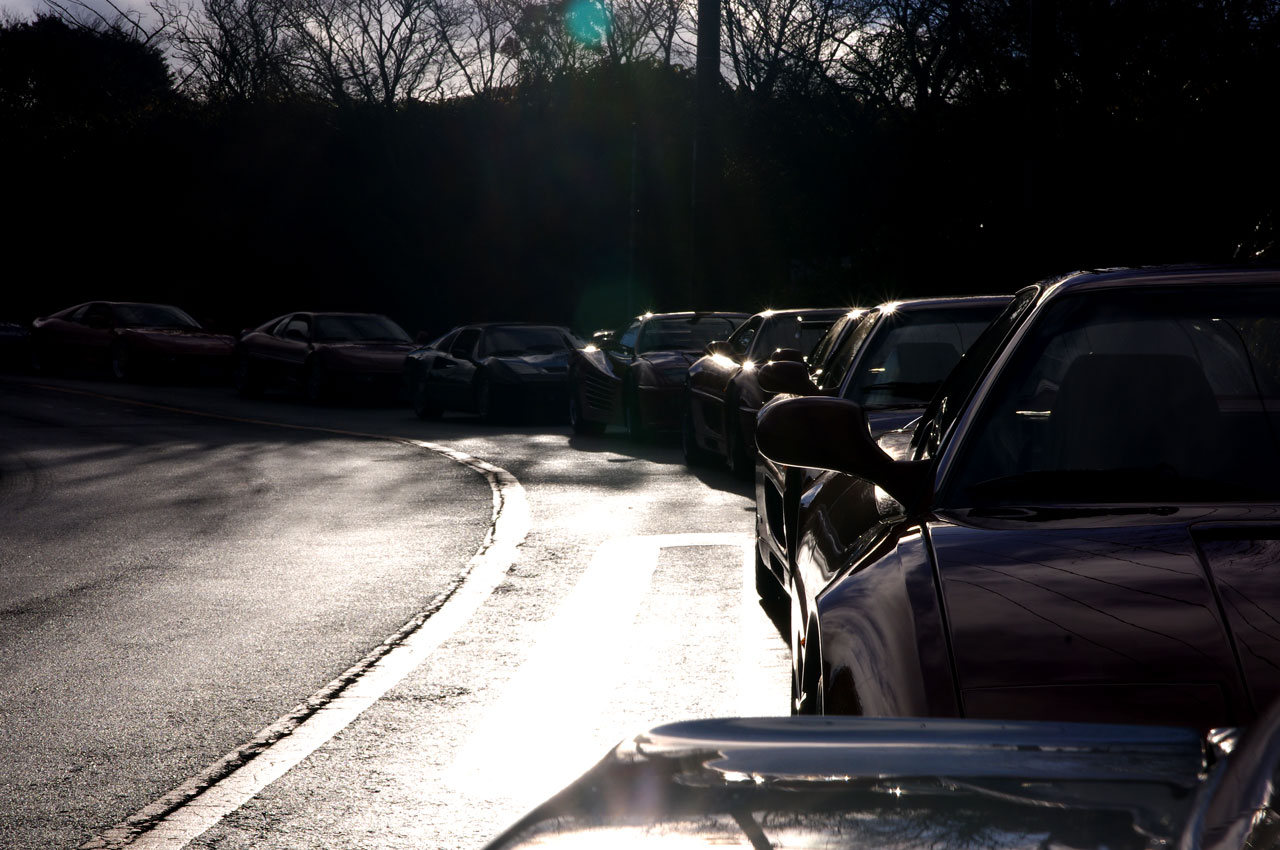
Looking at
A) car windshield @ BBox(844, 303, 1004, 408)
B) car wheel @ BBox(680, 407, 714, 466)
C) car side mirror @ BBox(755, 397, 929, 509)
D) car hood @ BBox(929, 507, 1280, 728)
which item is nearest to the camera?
car hood @ BBox(929, 507, 1280, 728)

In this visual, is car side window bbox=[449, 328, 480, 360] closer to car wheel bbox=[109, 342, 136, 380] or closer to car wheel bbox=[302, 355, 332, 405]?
car wheel bbox=[302, 355, 332, 405]

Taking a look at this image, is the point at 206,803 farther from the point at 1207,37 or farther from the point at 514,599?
the point at 1207,37

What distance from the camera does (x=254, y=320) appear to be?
41.9m

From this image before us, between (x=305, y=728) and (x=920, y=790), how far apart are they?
13.2ft

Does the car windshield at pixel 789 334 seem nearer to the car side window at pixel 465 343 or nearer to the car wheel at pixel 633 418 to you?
the car wheel at pixel 633 418

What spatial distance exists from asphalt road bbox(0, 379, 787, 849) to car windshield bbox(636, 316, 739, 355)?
335 cm

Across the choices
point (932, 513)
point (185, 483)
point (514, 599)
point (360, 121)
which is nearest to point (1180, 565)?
point (932, 513)

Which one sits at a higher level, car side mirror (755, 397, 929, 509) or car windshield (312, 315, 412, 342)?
car side mirror (755, 397, 929, 509)

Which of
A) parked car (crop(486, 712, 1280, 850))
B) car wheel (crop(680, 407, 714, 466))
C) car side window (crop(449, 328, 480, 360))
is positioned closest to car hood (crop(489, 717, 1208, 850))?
parked car (crop(486, 712, 1280, 850))

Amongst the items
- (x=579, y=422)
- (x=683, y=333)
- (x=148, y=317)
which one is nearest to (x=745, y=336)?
(x=683, y=333)

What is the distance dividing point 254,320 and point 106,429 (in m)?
22.3

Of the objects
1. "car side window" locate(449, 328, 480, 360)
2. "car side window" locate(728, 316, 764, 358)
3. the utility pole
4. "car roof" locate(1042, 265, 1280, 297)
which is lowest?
"car side window" locate(449, 328, 480, 360)

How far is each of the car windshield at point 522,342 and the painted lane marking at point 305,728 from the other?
1259 cm

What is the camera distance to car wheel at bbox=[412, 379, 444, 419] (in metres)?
23.0
